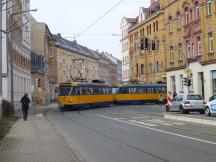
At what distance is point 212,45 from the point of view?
43.2 meters

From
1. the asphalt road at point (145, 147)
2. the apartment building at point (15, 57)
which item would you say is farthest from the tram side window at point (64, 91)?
the asphalt road at point (145, 147)

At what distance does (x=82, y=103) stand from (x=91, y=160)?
3486 cm

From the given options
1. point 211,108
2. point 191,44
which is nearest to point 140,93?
point 191,44

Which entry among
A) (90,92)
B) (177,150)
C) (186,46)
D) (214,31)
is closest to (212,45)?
(214,31)

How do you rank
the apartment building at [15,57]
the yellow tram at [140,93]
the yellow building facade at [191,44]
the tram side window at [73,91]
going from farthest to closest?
the yellow tram at [140,93] < the tram side window at [73,91] < the yellow building facade at [191,44] < the apartment building at [15,57]

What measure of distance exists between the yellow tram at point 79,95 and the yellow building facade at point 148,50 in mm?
19371

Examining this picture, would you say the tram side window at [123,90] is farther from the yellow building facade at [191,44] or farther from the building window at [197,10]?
the building window at [197,10]

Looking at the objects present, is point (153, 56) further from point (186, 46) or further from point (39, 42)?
point (186, 46)

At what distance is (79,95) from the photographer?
45.4m

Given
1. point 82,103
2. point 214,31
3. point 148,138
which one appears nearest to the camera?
point 148,138

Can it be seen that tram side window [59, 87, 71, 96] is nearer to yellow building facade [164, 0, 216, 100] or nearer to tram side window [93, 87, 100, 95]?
tram side window [93, 87, 100, 95]

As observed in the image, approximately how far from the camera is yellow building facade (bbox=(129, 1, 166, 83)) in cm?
7175

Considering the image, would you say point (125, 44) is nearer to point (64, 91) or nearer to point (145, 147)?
point (64, 91)

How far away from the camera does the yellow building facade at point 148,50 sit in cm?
7175
